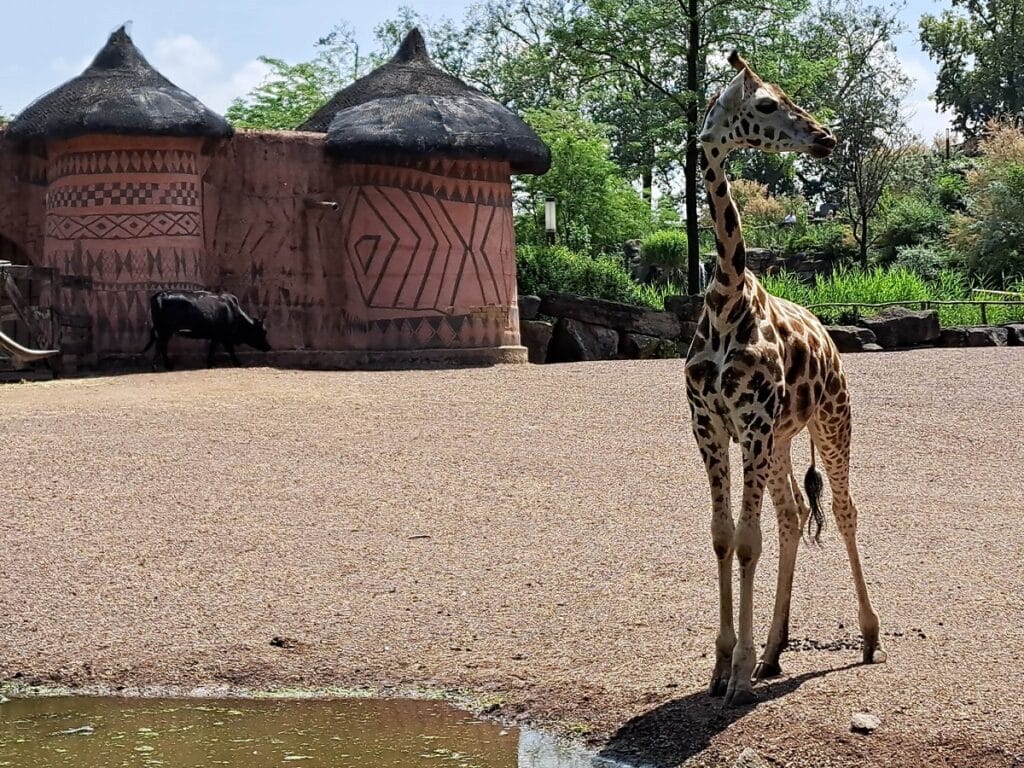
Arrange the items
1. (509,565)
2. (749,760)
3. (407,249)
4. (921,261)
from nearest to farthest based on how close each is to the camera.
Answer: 1. (749,760)
2. (509,565)
3. (407,249)
4. (921,261)

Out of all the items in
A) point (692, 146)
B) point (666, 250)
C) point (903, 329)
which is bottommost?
point (903, 329)

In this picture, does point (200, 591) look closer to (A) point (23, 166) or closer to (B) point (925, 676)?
(B) point (925, 676)

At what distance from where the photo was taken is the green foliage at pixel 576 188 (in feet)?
110

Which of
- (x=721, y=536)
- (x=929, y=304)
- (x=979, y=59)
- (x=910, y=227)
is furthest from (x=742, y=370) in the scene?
(x=979, y=59)

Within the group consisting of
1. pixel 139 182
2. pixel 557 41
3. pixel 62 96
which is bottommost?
pixel 139 182

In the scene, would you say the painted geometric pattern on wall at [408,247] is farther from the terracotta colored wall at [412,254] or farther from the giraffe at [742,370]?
the giraffe at [742,370]

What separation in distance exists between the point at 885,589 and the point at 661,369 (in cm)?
973

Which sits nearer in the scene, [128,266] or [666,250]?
[128,266]

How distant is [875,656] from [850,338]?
14508 mm

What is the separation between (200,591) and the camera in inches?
337

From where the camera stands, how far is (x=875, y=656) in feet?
22.5

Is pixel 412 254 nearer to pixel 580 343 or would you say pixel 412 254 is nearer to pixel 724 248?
pixel 580 343

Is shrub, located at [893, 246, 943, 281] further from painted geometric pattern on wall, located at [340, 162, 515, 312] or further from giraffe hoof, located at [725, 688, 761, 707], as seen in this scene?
giraffe hoof, located at [725, 688, 761, 707]

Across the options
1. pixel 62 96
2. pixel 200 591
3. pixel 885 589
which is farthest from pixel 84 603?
pixel 62 96
